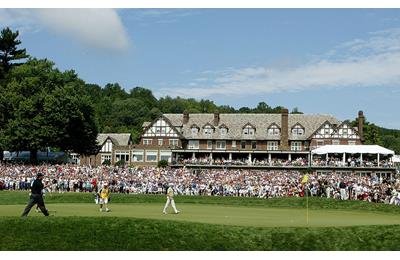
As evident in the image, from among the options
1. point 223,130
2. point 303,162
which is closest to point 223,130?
point 223,130

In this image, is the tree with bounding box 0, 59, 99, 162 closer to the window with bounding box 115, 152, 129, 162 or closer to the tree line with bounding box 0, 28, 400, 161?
the tree line with bounding box 0, 28, 400, 161

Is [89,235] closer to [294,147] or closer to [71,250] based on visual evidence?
[71,250]

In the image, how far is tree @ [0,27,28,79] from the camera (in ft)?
288

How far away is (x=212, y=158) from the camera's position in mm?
98375

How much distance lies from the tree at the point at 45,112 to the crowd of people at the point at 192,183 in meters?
16.7

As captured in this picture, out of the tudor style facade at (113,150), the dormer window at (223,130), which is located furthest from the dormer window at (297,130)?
the tudor style facade at (113,150)

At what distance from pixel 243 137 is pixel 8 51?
130 ft

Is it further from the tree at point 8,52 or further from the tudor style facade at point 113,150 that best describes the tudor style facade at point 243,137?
the tree at point 8,52

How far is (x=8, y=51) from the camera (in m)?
89.5

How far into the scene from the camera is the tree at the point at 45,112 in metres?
75.7

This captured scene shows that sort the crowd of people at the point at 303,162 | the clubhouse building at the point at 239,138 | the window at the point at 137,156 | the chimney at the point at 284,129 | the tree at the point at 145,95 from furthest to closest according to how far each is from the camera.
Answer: the tree at the point at 145,95, the window at the point at 137,156, the chimney at the point at 284,129, the clubhouse building at the point at 239,138, the crowd of people at the point at 303,162

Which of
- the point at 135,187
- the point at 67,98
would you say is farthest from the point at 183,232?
the point at 67,98

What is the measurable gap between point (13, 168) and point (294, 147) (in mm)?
51691

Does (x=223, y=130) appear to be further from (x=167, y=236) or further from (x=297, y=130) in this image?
(x=167, y=236)
